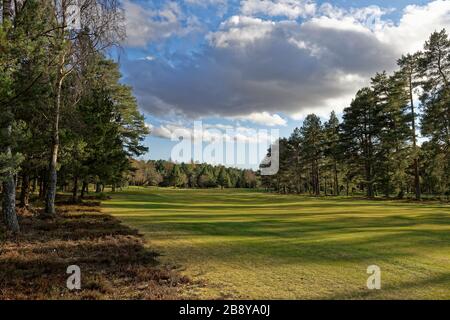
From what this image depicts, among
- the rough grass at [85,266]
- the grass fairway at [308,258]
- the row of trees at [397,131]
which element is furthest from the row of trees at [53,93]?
the row of trees at [397,131]

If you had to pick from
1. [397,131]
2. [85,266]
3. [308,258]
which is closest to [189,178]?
[397,131]

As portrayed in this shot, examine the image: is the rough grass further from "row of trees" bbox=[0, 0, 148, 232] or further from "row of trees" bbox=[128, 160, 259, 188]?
"row of trees" bbox=[128, 160, 259, 188]

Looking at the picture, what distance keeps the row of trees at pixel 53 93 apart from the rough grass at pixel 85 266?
250 cm

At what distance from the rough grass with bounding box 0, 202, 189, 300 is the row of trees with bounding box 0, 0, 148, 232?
2500mm

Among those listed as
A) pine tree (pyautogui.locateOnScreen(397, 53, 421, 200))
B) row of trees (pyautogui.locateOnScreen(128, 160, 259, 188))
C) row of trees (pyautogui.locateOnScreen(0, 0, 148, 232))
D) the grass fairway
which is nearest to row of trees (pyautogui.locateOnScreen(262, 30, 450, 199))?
pine tree (pyautogui.locateOnScreen(397, 53, 421, 200))

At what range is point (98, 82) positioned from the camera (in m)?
22.1

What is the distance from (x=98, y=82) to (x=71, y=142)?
5.05 m

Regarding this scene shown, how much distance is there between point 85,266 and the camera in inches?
380

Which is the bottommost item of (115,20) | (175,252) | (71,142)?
(175,252)

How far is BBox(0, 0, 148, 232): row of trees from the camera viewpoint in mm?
10555

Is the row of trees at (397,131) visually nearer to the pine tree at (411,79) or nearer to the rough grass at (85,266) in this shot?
the pine tree at (411,79)

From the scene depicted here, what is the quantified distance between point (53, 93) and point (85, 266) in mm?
12401
